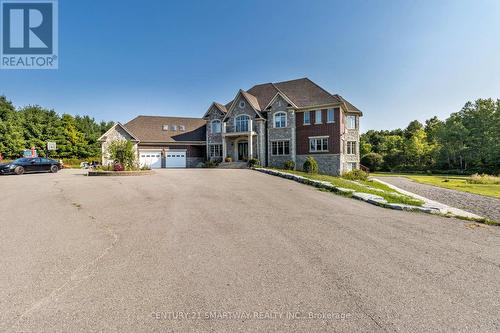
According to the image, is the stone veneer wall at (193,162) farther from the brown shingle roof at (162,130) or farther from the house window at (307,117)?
the house window at (307,117)

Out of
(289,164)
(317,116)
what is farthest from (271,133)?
(317,116)

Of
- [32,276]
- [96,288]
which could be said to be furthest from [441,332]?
[32,276]

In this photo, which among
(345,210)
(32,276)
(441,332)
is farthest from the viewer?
(345,210)

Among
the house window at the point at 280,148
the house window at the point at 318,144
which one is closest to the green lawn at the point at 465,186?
the house window at the point at 318,144

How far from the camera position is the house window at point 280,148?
2775 centimetres

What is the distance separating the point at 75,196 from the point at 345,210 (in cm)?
1006

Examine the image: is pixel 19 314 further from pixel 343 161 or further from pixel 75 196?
pixel 343 161

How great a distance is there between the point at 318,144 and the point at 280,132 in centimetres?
448

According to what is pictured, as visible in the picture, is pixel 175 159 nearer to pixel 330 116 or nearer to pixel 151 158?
pixel 151 158

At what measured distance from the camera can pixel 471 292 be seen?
320 cm

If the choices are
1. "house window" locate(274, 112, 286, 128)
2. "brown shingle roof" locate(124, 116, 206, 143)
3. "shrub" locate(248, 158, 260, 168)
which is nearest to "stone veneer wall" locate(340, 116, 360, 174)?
"house window" locate(274, 112, 286, 128)

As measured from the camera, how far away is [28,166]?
20672 millimetres

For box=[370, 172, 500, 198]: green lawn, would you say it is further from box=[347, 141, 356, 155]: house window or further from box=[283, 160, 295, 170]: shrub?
box=[283, 160, 295, 170]: shrub

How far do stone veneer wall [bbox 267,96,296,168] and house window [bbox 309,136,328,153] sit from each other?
191cm
